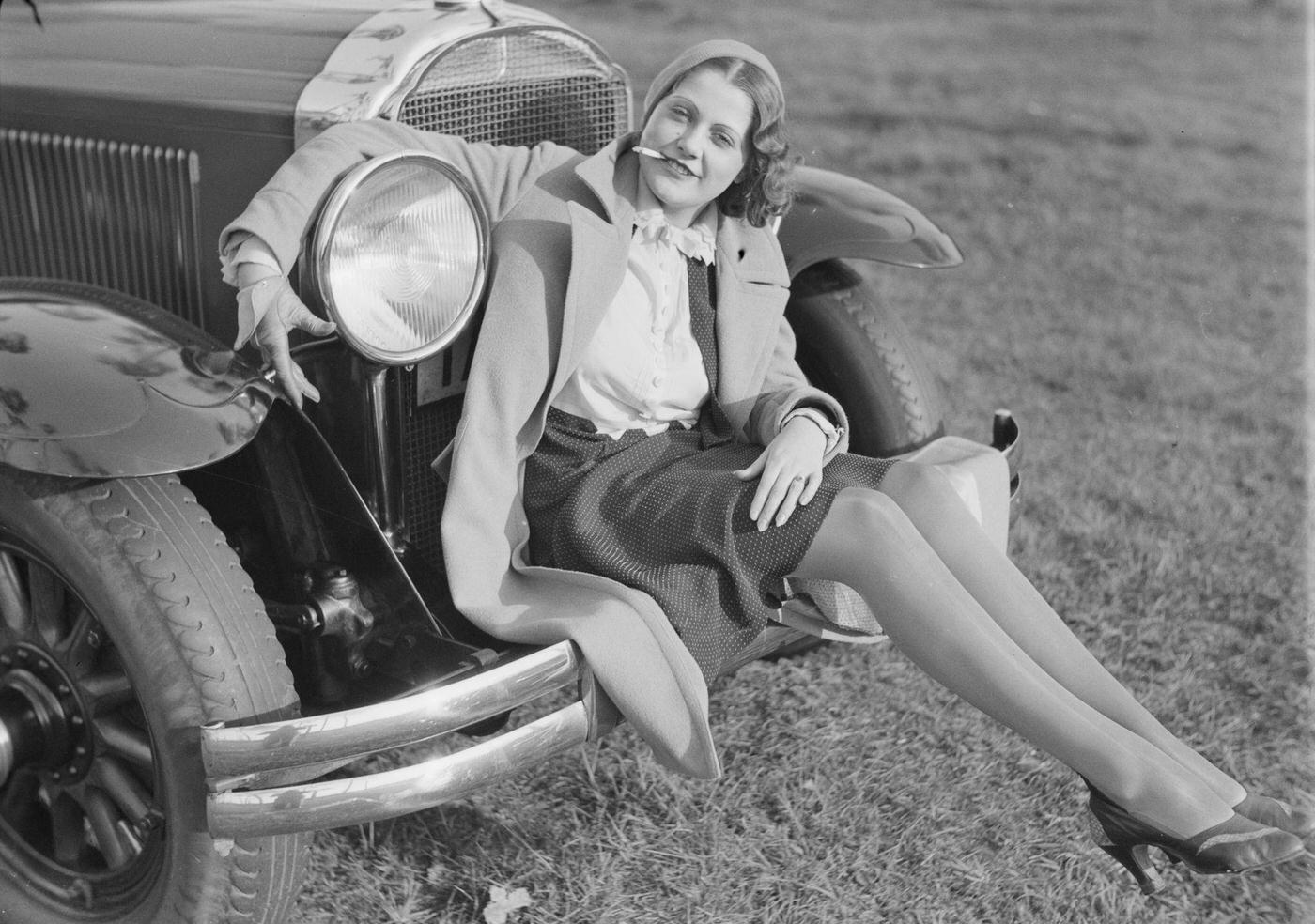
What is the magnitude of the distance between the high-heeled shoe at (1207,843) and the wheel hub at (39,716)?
5.19ft

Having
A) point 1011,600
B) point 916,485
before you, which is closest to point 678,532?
point 916,485

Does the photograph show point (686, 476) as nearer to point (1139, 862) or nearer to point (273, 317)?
point (273, 317)

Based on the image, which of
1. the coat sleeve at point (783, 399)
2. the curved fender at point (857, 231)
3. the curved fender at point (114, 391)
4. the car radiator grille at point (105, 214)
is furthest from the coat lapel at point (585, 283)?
the car radiator grille at point (105, 214)

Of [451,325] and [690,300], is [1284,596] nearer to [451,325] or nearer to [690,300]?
[690,300]

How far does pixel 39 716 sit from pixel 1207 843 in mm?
1776

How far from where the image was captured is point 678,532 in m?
2.25

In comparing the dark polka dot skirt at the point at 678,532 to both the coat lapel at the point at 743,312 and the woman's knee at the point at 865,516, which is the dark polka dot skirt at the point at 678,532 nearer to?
the woman's knee at the point at 865,516

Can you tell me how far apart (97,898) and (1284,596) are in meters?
2.75

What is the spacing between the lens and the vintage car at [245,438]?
2.01 m

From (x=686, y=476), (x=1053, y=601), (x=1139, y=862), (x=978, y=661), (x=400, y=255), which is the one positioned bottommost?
(x=1053, y=601)

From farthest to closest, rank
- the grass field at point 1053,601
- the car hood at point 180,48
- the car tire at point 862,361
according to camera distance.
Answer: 1. the car tire at point 862,361
2. the car hood at point 180,48
3. the grass field at point 1053,601

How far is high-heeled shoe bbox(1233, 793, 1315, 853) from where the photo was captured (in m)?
2.11

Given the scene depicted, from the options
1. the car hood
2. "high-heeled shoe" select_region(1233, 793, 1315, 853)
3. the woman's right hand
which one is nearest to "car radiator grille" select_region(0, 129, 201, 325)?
the car hood

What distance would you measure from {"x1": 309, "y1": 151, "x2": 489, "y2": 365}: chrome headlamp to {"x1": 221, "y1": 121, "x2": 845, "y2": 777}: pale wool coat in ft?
0.16
